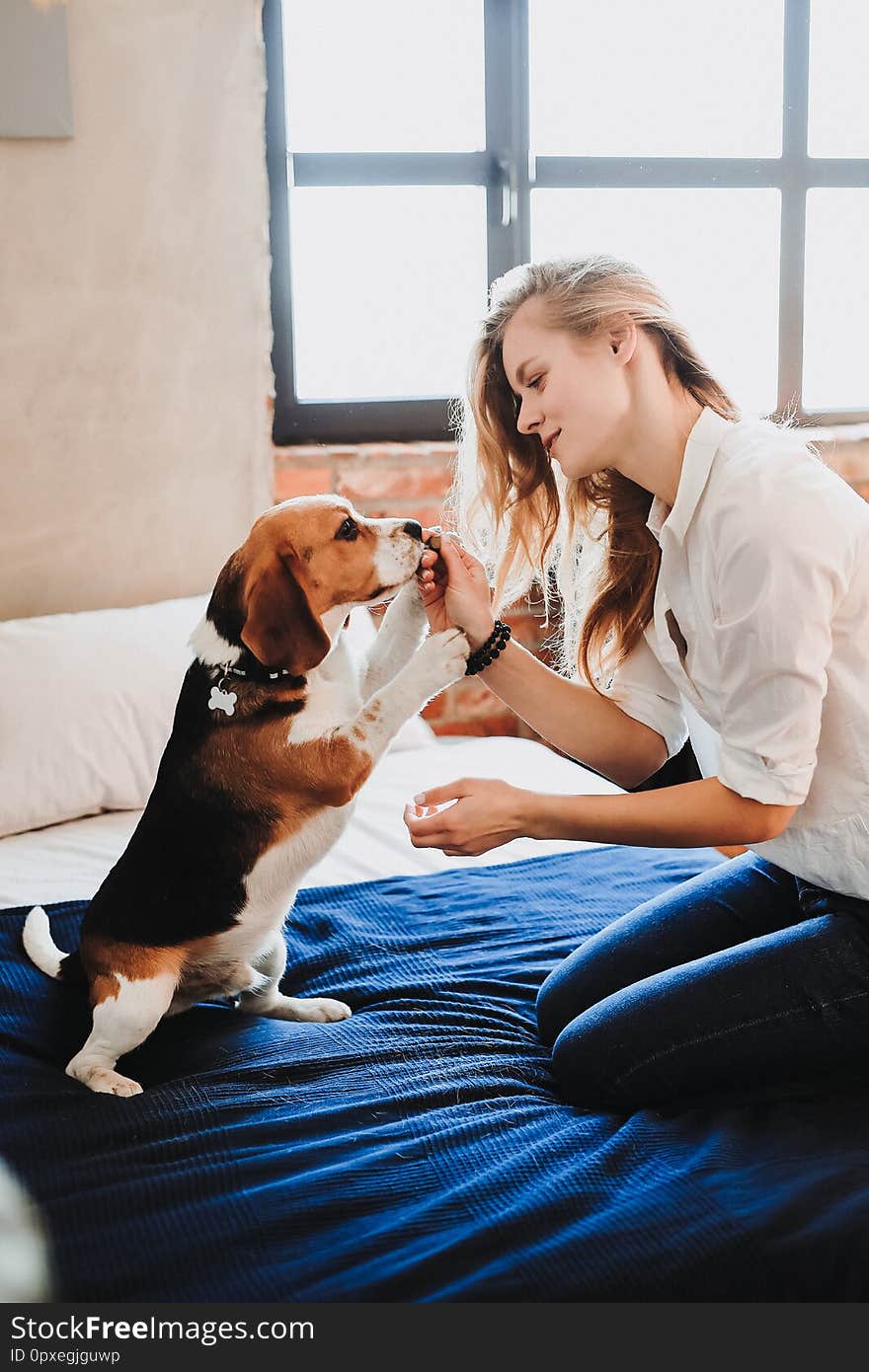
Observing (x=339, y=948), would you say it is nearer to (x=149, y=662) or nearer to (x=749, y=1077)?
(x=749, y=1077)

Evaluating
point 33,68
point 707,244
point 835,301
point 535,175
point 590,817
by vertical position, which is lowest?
point 590,817

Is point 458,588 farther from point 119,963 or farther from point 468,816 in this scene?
point 119,963

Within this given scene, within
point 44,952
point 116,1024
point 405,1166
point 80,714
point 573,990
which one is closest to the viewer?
point 405,1166

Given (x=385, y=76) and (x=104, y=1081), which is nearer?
(x=104, y=1081)

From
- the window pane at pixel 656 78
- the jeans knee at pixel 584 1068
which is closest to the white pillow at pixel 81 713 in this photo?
the jeans knee at pixel 584 1068

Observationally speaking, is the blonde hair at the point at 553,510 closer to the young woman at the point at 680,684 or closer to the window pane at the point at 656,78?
the young woman at the point at 680,684

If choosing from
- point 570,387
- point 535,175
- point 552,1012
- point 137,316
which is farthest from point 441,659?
point 535,175

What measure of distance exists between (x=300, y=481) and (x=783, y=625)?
1.99 metres

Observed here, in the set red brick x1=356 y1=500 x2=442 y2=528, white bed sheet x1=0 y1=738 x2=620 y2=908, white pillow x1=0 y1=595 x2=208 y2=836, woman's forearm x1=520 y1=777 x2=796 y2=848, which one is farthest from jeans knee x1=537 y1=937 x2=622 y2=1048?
red brick x1=356 y1=500 x2=442 y2=528

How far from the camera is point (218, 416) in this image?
305 centimetres

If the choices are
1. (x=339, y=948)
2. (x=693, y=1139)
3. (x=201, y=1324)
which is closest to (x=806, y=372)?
(x=339, y=948)

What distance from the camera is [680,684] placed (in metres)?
1.73

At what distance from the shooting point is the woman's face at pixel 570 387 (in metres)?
1.58

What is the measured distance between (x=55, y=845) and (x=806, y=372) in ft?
9.16
